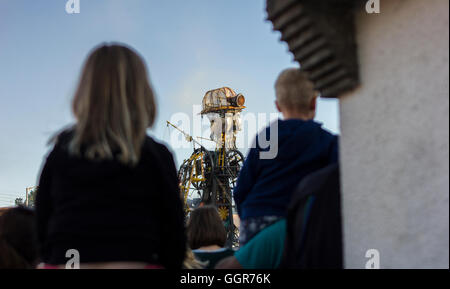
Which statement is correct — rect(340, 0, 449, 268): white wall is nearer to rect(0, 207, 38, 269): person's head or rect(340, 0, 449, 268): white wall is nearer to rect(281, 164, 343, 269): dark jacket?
rect(281, 164, 343, 269): dark jacket

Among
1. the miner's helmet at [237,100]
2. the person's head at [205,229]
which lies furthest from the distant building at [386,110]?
the miner's helmet at [237,100]

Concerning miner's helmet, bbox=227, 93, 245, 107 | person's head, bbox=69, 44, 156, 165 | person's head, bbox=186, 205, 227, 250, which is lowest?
person's head, bbox=186, 205, 227, 250

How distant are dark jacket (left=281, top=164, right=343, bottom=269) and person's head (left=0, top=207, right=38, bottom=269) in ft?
5.69

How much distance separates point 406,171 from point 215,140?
36766 mm

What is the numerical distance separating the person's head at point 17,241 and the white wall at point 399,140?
216cm

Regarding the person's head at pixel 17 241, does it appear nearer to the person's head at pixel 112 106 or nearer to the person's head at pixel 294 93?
the person's head at pixel 112 106

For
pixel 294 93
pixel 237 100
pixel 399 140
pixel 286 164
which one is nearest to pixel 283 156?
pixel 286 164

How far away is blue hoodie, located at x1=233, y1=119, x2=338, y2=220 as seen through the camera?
301 cm

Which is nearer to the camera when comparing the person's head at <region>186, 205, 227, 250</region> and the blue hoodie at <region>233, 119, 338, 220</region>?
the blue hoodie at <region>233, 119, 338, 220</region>

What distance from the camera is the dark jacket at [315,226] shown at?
2.52 metres

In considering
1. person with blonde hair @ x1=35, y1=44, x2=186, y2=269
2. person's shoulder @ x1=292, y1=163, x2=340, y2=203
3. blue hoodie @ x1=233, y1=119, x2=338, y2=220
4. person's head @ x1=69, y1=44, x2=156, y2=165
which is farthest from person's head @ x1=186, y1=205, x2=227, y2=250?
person's head @ x1=69, y1=44, x2=156, y2=165
